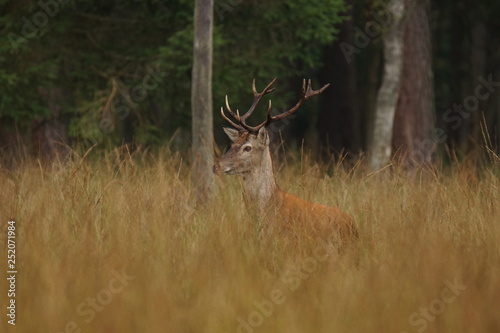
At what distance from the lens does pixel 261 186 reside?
26.9 feet

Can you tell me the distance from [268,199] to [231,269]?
2.09 metres

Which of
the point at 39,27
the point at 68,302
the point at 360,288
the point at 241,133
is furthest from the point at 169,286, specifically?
the point at 39,27

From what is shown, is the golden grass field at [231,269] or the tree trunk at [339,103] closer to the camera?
the golden grass field at [231,269]

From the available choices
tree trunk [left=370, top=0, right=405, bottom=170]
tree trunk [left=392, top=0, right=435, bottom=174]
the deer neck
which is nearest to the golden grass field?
the deer neck

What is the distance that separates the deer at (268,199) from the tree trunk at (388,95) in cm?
605

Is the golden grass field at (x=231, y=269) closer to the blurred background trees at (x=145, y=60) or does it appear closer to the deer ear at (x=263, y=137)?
the deer ear at (x=263, y=137)

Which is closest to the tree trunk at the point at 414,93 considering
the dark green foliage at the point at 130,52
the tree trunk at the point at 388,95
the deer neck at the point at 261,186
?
the tree trunk at the point at 388,95

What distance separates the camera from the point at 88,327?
5.37 m

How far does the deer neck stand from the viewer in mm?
8078

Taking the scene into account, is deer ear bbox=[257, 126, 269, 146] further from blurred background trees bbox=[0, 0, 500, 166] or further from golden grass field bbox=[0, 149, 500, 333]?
blurred background trees bbox=[0, 0, 500, 166]

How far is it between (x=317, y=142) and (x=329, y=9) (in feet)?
28.2

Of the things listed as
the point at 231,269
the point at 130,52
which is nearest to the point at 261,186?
the point at 231,269

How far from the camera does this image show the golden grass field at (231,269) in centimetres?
536

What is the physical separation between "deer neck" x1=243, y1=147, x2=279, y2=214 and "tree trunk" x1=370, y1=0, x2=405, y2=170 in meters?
6.62
